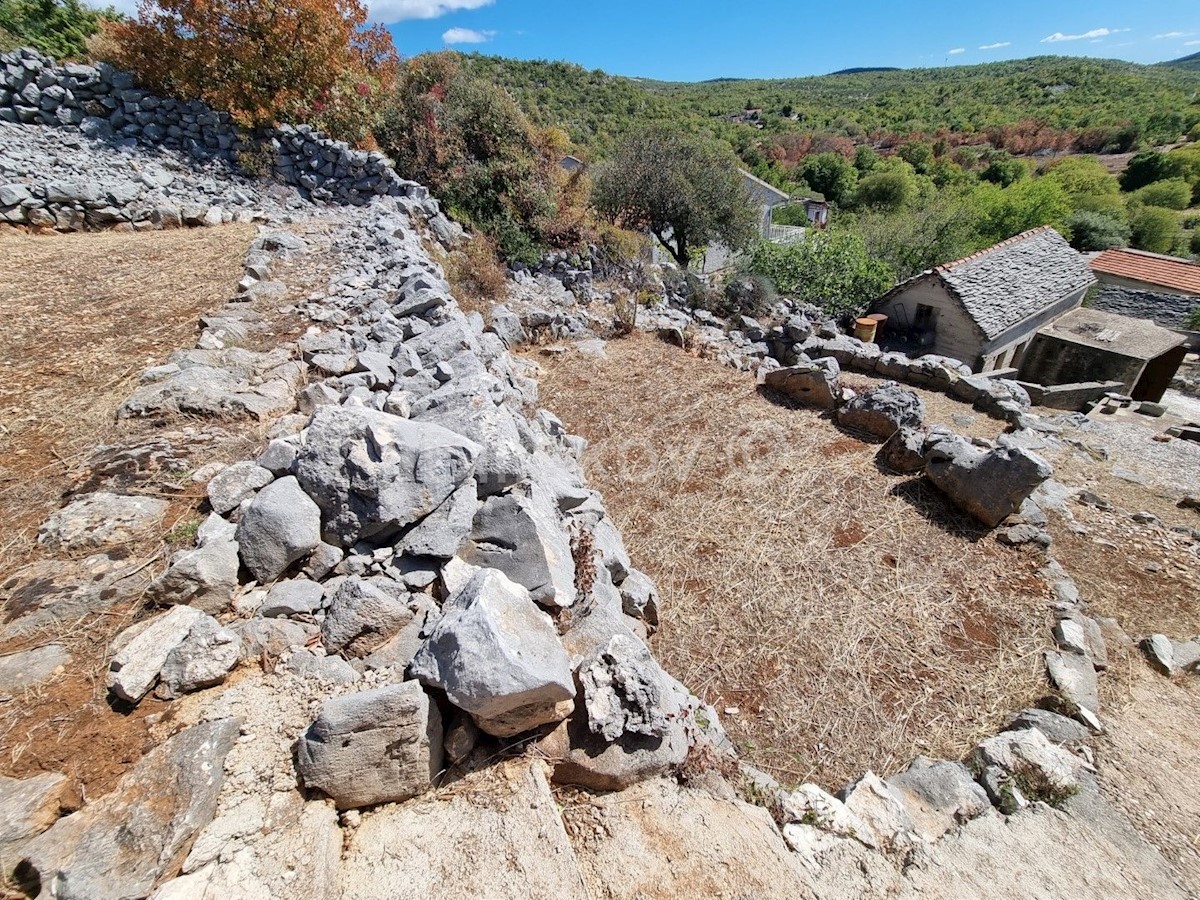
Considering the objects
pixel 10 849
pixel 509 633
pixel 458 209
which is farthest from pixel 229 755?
pixel 458 209

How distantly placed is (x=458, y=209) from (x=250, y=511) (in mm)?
10660

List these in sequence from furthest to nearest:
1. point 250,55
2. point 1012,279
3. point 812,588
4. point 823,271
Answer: point 1012,279, point 823,271, point 250,55, point 812,588

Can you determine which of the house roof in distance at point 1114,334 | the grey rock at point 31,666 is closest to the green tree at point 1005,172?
the house roof in distance at point 1114,334

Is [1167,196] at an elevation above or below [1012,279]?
above

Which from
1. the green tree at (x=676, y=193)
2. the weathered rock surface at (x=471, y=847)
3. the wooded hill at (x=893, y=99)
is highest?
the wooded hill at (x=893, y=99)

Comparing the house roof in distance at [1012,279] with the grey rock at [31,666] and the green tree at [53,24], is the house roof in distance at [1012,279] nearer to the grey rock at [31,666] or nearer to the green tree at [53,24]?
the grey rock at [31,666]

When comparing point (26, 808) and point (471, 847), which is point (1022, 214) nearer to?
point (471, 847)

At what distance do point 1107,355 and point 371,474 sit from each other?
771 inches

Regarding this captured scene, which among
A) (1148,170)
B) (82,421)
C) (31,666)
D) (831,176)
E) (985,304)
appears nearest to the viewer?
(31,666)

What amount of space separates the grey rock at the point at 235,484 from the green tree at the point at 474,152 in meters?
9.40

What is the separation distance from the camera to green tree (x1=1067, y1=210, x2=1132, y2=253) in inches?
1118

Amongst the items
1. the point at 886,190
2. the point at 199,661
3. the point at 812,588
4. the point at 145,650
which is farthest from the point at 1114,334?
the point at 886,190

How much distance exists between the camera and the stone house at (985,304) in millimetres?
15352

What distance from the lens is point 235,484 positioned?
3014 mm
